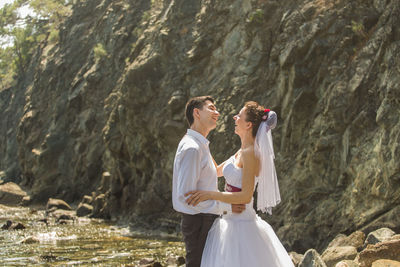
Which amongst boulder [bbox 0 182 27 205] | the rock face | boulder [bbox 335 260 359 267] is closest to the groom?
boulder [bbox 335 260 359 267]

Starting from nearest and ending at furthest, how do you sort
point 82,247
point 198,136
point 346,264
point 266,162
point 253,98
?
point 198,136
point 266,162
point 346,264
point 82,247
point 253,98

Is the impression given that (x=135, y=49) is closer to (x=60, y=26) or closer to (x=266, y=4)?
(x=266, y=4)

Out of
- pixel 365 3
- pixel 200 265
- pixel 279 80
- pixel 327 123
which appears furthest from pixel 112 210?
pixel 200 265

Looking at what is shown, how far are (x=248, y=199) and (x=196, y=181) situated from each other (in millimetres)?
707

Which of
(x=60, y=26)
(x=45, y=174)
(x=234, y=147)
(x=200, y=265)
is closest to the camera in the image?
(x=200, y=265)

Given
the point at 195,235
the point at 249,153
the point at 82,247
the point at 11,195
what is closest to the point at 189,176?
the point at 195,235

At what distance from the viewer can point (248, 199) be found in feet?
17.5

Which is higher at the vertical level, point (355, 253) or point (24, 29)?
point (24, 29)

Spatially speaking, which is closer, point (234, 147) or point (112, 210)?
point (234, 147)

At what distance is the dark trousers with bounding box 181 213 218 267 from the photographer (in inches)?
203

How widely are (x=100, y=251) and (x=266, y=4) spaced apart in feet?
40.0

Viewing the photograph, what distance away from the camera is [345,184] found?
43.8 ft

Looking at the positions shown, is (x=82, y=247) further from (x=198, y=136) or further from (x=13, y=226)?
(x=198, y=136)

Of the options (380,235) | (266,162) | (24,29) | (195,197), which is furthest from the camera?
(24,29)
